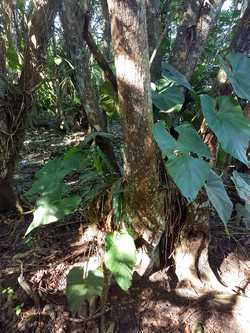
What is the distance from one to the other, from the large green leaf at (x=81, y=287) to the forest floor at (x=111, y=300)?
0.11m

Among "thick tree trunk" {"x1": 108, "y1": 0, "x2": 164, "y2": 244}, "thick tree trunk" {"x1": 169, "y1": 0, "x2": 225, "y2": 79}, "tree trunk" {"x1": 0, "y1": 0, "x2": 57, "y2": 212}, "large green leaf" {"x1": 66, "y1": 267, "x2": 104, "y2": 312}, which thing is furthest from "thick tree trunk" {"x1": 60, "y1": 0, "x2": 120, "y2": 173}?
"large green leaf" {"x1": 66, "y1": 267, "x2": 104, "y2": 312}

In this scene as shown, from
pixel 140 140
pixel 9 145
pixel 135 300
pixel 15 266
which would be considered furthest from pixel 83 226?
pixel 140 140

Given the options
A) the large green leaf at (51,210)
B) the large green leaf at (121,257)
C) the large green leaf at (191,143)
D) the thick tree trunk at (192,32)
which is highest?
the thick tree trunk at (192,32)

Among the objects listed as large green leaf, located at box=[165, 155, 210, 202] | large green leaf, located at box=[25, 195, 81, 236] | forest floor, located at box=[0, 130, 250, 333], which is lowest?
forest floor, located at box=[0, 130, 250, 333]

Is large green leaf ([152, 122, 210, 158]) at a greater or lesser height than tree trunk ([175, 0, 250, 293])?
greater

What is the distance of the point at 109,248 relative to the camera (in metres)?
1.35

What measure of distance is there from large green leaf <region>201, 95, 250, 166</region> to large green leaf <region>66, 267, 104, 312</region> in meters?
0.76

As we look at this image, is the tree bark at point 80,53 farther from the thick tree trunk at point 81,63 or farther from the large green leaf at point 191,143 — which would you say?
the large green leaf at point 191,143

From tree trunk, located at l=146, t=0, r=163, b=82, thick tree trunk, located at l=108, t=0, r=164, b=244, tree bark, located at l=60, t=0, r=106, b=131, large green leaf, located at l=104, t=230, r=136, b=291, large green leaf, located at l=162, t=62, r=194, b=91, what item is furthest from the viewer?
tree trunk, located at l=146, t=0, r=163, b=82

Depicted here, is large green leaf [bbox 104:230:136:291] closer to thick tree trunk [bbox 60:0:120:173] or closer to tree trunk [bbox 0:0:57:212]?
thick tree trunk [bbox 60:0:120:173]

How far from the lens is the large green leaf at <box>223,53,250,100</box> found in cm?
131

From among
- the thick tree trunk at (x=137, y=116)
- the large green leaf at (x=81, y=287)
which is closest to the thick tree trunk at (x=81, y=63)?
the thick tree trunk at (x=137, y=116)

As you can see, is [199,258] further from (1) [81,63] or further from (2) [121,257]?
(1) [81,63]

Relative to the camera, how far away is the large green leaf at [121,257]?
1.28 m
